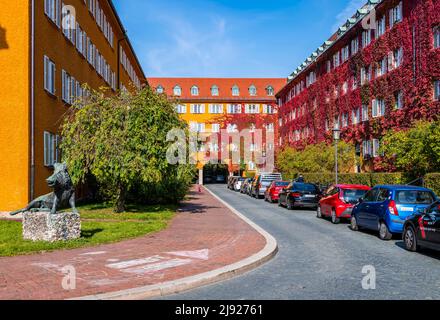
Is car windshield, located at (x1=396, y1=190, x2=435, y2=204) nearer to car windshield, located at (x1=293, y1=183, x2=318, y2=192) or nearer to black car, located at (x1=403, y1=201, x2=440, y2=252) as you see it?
black car, located at (x1=403, y1=201, x2=440, y2=252)

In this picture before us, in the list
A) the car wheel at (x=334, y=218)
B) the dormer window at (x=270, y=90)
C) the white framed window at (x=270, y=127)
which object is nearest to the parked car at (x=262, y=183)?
the car wheel at (x=334, y=218)

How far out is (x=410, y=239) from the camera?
11.3 m

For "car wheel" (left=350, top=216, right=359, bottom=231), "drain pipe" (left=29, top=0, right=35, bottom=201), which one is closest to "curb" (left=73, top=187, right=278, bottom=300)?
"car wheel" (left=350, top=216, right=359, bottom=231)

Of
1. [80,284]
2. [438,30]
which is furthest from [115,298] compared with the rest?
[438,30]

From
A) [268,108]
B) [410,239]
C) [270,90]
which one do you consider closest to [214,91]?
[270,90]

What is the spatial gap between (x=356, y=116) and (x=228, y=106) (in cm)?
5137

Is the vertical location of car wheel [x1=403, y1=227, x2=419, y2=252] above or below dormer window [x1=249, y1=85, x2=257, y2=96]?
below

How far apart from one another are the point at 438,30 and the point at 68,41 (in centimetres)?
2013

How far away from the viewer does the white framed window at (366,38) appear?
1458 inches

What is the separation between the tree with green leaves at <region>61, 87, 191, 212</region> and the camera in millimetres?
18984

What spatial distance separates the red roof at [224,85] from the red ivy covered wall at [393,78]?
44103mm

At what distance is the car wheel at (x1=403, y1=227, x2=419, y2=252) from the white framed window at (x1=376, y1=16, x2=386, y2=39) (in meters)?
26.2

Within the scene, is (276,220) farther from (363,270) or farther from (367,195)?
(363,270)

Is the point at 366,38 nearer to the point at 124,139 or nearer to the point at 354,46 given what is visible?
the point at 354,46
